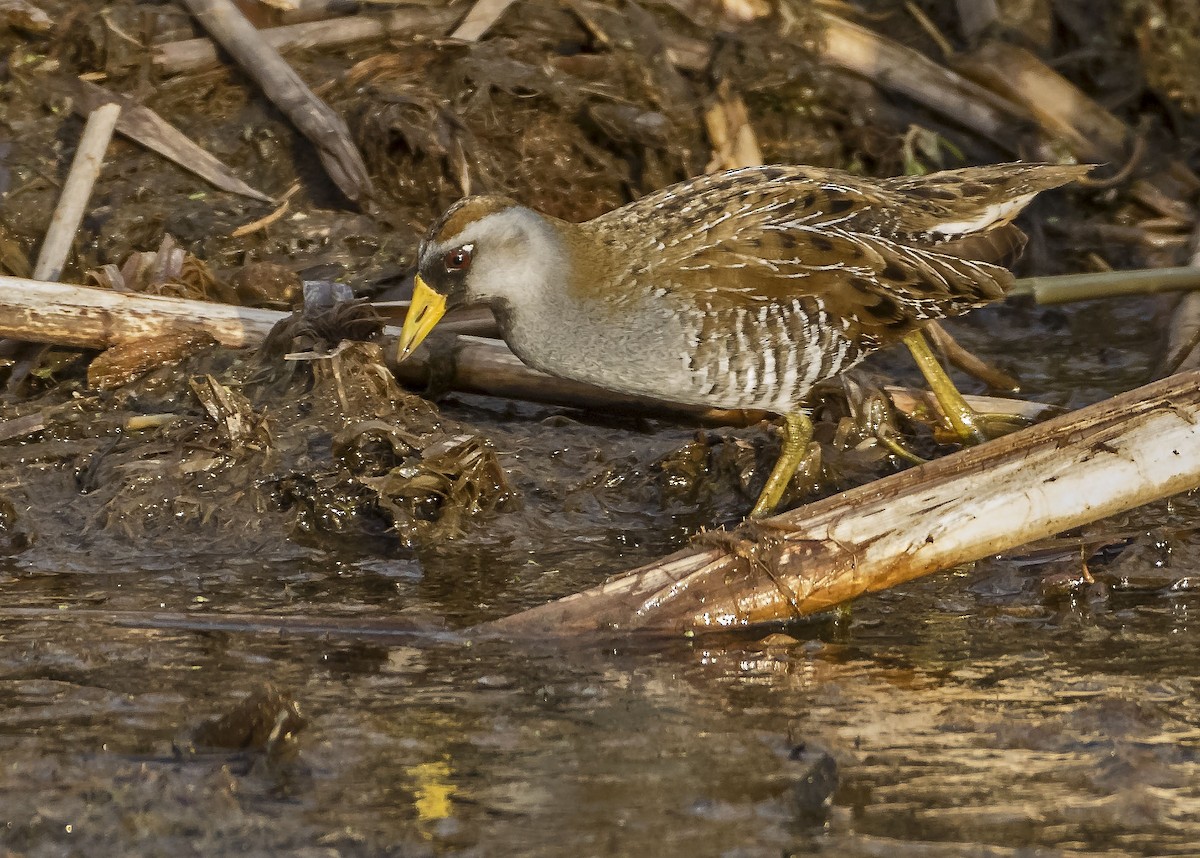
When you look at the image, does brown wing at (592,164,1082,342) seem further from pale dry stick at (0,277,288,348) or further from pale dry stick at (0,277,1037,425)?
pale dry stick at (0,277,288,348)

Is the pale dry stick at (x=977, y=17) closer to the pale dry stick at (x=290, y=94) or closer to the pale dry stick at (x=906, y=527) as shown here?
the pale dry stick at (x=290, y=94)

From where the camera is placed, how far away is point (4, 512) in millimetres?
4598

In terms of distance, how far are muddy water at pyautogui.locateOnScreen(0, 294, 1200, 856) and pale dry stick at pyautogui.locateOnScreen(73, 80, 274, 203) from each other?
→ 2000mm

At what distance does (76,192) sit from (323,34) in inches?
50.8

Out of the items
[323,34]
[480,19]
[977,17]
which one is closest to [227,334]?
[323,34]

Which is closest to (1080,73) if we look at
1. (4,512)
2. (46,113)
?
(46,113)

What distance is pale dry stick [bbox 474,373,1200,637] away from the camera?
379 cm

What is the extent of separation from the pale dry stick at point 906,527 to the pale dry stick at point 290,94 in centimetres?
280

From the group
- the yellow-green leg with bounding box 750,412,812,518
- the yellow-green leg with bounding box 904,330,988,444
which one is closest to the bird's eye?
the yellow-green leg with bounding box 750,412,812,518

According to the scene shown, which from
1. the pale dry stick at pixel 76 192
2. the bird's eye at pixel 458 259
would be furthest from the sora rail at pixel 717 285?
the pale dry stick at pixel 76 192

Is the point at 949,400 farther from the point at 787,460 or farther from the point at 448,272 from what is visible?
the point at 448,272

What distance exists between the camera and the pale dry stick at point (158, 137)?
6.05 meters

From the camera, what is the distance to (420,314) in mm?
4500

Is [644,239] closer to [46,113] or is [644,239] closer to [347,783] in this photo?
[347,783]
